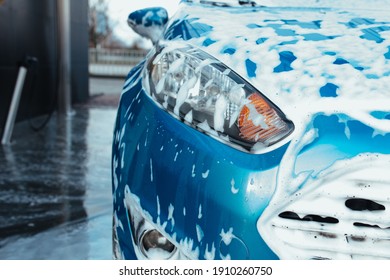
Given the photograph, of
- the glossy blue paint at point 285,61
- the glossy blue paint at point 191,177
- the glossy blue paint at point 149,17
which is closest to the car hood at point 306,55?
the glossy blue paint at point 285,61

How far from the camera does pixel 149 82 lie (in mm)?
1730

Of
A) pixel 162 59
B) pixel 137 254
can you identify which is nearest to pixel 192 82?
pixel 162 59

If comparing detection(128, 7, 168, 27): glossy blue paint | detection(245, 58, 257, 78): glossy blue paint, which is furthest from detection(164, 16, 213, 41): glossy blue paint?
detection(128, 7, 168, 27): glossy blue paint

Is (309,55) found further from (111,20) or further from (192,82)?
(111,20)

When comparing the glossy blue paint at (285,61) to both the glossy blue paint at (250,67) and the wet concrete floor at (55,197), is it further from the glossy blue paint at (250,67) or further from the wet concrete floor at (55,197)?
the wet concrete floor at (55,197)

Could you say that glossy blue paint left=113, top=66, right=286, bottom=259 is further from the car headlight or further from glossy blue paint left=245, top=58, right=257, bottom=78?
glossy blue paint left=245, top=58, right=257, bottom=78

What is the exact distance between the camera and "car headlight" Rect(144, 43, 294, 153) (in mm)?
1422

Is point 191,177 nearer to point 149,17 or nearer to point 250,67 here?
point 250,67

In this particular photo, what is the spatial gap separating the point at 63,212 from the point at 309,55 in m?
2.26

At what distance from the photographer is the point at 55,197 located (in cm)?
356

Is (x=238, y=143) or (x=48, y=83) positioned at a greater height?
(x=238, y=143)

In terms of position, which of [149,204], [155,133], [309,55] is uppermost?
[309,55]

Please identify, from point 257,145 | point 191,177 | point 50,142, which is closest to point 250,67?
point 257,145

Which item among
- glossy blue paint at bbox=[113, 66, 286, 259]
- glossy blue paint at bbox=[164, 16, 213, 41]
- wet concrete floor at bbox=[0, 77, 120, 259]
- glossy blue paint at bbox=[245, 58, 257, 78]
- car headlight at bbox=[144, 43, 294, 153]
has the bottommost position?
wet concrete floor at bbox=[0, 77, 120, 259]
